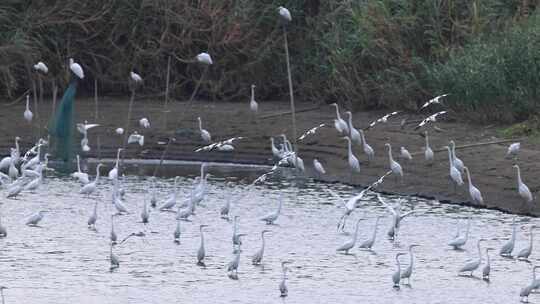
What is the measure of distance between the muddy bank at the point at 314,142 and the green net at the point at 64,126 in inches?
15.5

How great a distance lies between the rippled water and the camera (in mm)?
14914

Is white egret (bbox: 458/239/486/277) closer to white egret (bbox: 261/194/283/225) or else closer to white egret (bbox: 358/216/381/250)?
white egret (bbox: 358/216/381/250)

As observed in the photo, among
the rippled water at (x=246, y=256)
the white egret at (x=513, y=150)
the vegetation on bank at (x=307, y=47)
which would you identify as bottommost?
the rippled water at (x=246, y=256)

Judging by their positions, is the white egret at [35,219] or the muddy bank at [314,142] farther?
the muddy bank at [314,142]

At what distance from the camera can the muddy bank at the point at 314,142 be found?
20266mm

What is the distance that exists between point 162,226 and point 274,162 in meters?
5.39

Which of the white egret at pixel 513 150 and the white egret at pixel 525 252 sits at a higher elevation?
Result: the white egret at pixel 513 150

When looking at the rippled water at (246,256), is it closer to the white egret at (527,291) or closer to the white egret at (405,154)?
the white egret at (527,291)

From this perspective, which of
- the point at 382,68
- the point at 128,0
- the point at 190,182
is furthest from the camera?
the point at 128,0

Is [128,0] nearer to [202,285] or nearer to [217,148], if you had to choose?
[217,148]

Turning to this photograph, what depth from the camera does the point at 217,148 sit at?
2425cm

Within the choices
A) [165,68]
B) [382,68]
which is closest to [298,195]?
[382,68]

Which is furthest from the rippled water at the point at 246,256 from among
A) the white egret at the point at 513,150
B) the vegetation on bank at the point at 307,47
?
the vegetation on bank at the point at 307,47

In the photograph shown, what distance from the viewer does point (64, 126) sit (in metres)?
23.9
